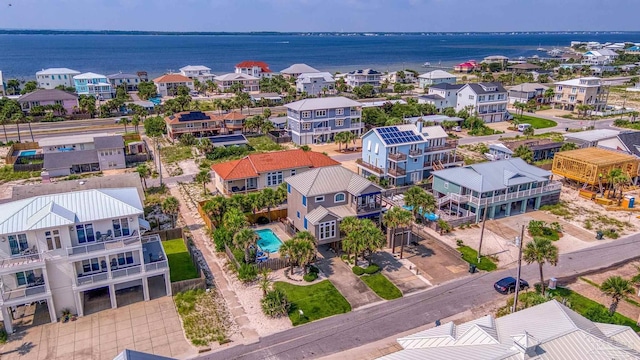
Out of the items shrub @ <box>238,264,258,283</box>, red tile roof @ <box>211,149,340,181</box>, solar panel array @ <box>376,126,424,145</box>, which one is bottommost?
shrub @ <box>238,264,258,283</box>

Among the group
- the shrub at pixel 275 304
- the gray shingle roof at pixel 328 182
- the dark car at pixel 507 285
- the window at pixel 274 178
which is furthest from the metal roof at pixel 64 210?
the dark car at pixel 507 285

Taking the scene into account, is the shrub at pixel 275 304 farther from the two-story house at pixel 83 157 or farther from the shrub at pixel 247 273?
the two-story house at pixel 83 157

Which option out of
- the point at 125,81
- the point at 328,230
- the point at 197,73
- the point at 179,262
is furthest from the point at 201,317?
the point at 197,73

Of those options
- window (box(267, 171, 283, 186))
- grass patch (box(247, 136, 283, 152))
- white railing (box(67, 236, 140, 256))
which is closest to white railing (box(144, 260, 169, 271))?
white railing (box(67, 236, 140, 256))

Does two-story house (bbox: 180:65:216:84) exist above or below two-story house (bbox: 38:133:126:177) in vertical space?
above

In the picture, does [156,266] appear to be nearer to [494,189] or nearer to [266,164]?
[266,164]

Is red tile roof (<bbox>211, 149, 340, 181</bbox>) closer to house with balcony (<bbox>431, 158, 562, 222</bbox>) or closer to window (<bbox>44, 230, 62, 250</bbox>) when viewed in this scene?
house with balcony (<bbox>431, 158, 562, 222</bbox>)
